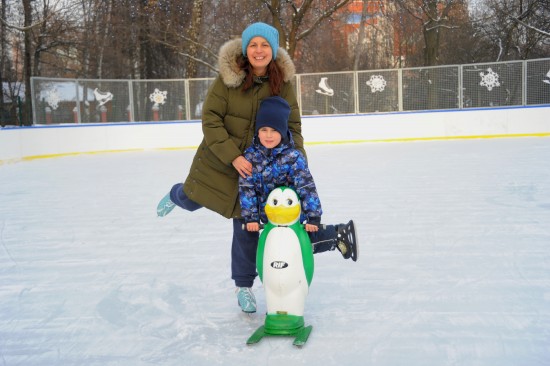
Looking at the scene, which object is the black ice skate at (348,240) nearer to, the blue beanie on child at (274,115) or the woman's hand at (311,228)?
the woman's hand at (311,228)

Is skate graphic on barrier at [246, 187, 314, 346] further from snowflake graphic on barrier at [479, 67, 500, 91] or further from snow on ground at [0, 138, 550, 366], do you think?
snowflake graphic on barrier at [479, 67, 500, 91]

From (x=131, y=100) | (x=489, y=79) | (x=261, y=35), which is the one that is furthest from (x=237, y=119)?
(x=489, y=79)

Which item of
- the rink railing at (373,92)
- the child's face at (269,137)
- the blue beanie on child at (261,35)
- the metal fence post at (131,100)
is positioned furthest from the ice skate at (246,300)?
the metal fence post at (131,100)

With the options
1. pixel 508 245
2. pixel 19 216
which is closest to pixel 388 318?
pixel 508 245

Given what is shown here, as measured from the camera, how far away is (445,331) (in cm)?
230

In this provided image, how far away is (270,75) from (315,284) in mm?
1082

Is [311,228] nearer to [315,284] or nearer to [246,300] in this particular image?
[246,300]

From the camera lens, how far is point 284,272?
2.17 meters

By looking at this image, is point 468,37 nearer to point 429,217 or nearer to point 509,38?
point 509,38

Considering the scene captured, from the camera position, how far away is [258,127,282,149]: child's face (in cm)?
224

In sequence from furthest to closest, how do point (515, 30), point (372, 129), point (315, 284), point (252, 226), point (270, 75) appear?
1. point (515, 30)
2. point (372, 129)
3. point (315, 284)
4. point (270, 75)
5. point (252, 226)

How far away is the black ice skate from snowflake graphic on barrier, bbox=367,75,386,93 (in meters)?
11.9

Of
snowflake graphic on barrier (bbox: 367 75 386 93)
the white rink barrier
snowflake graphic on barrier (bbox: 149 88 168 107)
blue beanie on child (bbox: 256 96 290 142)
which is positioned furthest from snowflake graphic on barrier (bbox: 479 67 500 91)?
blue beanie on child (bbox: 256 96 290 142)

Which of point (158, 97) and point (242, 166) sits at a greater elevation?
point (158, 97)
